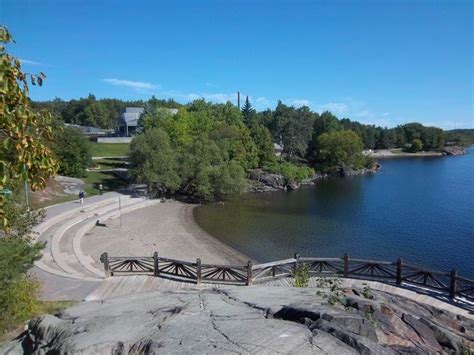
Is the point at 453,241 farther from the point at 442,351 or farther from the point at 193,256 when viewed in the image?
the point at 442,351

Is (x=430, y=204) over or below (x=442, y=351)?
below

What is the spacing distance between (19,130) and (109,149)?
6956cm

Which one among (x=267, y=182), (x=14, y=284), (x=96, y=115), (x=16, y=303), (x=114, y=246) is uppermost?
(x=96, y=115)

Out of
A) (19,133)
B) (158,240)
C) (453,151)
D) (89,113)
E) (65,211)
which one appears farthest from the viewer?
(453,151)

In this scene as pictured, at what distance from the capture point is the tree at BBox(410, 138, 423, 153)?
125 metres

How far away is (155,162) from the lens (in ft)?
134

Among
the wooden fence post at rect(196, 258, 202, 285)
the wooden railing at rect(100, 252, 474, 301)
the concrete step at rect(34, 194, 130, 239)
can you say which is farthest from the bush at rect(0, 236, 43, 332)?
the concrete step at rect(34, 194, 130, 239)

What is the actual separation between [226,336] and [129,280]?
34.3 ft

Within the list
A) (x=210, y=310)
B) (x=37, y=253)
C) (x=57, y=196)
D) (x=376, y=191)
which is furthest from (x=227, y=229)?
(x=376, y=191)

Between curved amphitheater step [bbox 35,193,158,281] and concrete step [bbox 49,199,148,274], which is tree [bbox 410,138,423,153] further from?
concrete step [bbox 49,199,148,274]

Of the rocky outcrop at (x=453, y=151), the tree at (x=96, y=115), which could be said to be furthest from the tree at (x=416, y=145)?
the tree at (x=96, y=115)

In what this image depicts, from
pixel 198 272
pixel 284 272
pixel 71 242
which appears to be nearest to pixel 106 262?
pixel 198 272

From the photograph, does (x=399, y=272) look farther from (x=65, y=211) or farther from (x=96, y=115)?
(x=96, y=115)

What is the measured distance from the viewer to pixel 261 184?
181ft
